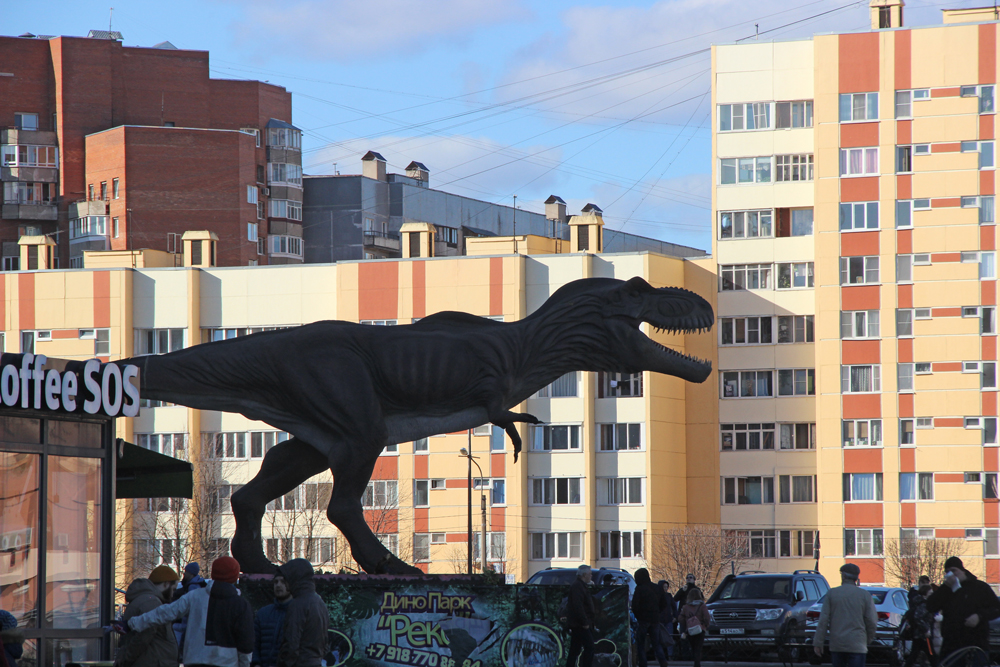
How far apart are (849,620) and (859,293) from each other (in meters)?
59.8

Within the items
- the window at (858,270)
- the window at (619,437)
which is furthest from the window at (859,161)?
the window at (619,437)

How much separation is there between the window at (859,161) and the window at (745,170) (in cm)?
411

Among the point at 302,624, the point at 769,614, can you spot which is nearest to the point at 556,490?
the point at 769,614

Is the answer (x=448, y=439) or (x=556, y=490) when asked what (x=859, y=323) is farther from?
(x=448, y=439)

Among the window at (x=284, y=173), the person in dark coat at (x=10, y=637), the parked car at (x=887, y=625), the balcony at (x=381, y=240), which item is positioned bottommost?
the parked car at (x=887, y=625)

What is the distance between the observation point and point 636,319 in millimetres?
18531

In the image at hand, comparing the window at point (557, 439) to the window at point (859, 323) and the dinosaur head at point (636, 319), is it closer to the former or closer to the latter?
the window at point (859, 323)

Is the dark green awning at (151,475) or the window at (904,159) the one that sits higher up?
the window at (904,159)

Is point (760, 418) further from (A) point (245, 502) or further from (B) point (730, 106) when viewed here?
(A) point (245, 502)

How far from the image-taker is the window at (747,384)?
76250 mm

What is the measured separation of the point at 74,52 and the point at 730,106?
43.9m

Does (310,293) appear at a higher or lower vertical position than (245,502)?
higher

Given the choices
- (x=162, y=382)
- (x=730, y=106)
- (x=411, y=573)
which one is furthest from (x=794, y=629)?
(x=730, y=106)

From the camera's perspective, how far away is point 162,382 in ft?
59.2
